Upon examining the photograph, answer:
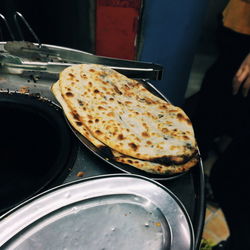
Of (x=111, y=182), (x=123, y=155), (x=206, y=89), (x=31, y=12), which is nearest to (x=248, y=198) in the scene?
(x=123, y=155)

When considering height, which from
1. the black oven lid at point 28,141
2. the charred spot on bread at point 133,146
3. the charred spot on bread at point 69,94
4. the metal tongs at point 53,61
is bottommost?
the black oven lid at point 28,141

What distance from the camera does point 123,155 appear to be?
1.08m

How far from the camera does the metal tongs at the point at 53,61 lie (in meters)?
A: 1.36

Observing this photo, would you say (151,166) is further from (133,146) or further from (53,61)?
(53,61)

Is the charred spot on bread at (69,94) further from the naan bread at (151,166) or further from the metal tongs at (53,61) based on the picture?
the naan bread at (151,166)

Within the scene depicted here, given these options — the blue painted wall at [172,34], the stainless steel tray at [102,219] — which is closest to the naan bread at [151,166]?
the stainless steel tray at [102,219]

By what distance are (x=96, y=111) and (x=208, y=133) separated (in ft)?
5.51

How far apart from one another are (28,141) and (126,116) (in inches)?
21.7

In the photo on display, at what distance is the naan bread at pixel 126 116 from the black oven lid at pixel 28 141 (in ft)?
0.37

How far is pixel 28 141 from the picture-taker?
142 cm

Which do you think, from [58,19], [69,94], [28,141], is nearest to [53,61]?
[69,94]

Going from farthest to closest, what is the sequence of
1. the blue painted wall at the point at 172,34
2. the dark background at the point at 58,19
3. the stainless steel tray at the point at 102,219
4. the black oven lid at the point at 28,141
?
the dark background at the point at 58,19 → the blue painted wall at the point at 172,34 → the black oven lid at the point at 28,141 → the stainless steel tray at the point at 102,219

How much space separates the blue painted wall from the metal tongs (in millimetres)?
588

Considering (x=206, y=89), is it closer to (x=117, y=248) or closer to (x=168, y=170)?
(x=168, y=170)
